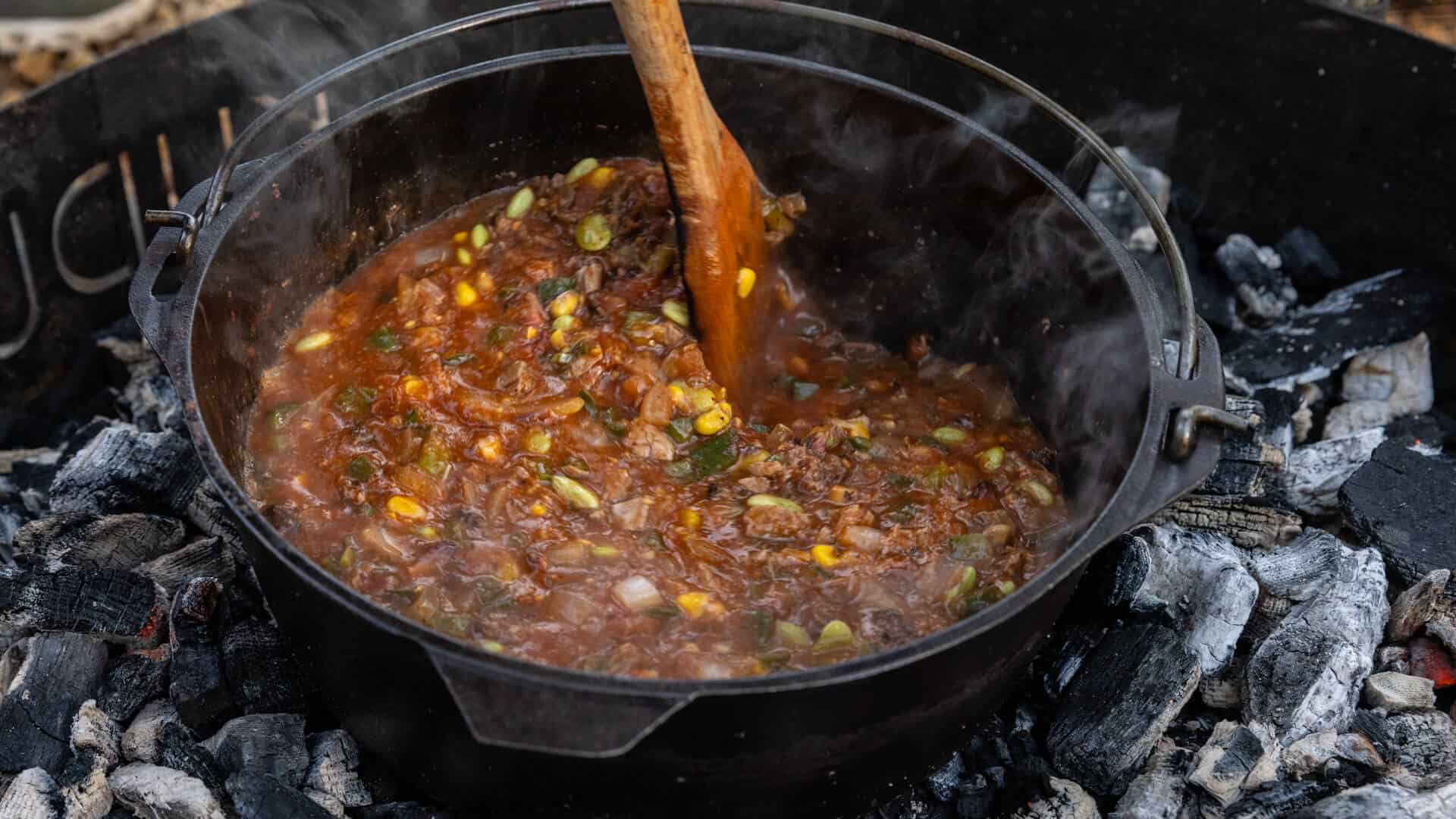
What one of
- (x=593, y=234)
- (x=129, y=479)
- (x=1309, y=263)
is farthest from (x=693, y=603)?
(x=1309, y=263)

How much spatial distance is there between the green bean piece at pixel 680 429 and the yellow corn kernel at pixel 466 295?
0.79m

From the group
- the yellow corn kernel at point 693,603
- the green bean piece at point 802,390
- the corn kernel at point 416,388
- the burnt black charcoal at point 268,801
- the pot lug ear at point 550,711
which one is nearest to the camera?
the pot lug ear at point 550,711

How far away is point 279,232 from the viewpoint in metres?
3.56

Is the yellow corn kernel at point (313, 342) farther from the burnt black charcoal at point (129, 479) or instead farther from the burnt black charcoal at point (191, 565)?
the burnt black charcoal at point (191, 565)

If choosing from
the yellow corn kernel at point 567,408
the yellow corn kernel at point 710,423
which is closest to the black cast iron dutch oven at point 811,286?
the yellow corn kernel at point 567,408

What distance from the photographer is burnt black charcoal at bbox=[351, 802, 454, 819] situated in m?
3.02

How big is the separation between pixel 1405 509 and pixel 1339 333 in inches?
38.1

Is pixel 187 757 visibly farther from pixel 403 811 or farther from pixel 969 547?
pixel 969 547

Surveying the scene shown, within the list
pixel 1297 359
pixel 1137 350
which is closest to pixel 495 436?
pixel 1137 350

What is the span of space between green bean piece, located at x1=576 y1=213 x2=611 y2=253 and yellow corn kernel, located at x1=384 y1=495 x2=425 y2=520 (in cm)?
116

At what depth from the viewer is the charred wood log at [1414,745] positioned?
300cm

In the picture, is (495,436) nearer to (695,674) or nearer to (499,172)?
(695,674)

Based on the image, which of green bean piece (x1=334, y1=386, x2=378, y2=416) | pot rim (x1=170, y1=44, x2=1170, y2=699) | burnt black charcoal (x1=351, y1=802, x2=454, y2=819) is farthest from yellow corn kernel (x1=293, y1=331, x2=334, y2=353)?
burnt black charcoal (x1=351, y1=802, x2=454, y2=819)

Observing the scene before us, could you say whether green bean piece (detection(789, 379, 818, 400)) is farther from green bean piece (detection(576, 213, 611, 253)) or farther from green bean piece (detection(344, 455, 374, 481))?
green bean piece (detection(344, 455, 374, 481))
